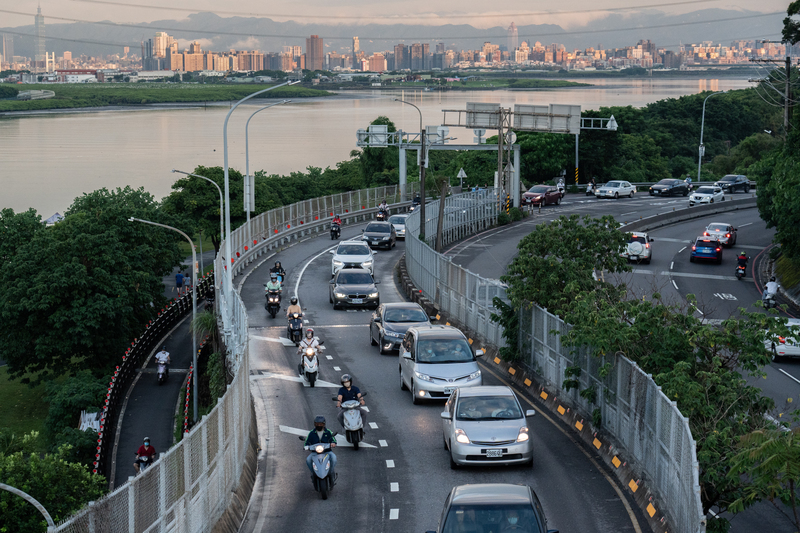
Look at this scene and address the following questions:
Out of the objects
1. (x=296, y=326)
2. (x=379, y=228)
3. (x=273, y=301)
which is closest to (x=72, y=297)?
(x=379, y=228)

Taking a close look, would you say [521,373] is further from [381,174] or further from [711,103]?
[711,103]

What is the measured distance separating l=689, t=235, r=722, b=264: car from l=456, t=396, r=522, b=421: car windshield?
34.0 meters

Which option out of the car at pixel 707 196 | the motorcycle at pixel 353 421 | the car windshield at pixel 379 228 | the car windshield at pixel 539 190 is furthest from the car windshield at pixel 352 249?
the car at pixel 707 196

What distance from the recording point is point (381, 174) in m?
93.1

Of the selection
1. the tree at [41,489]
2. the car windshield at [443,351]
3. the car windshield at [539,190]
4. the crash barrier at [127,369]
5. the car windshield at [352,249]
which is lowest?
the crash barrier at [127,369]

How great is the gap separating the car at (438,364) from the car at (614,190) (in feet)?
185

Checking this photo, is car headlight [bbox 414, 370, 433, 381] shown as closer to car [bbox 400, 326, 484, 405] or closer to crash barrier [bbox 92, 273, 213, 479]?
car [bbox 400, 326, 484, 405]

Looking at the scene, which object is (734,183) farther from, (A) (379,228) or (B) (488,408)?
(B) (488,408)

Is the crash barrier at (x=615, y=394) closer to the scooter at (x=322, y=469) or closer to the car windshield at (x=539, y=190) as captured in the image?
the scooter at (x=322, y=469)

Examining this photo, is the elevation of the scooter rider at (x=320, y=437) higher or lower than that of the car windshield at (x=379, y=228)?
higher

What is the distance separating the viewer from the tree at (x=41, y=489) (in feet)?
57.9

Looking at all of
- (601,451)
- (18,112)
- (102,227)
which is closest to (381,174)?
(102,227)

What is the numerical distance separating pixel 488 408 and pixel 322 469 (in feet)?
10.9

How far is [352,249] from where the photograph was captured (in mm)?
42156
